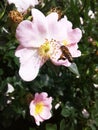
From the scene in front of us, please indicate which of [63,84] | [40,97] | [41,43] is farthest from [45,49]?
[63,84]

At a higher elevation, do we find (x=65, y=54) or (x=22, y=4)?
(x=22, y=4)

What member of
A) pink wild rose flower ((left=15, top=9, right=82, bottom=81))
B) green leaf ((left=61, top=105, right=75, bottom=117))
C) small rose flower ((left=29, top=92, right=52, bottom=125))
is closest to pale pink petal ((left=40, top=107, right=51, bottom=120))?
small rose flower ((left=29, top=92, right=52, bottom=125))

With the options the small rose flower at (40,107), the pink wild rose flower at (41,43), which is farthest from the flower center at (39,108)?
the pink wild rose flower at (41,43)

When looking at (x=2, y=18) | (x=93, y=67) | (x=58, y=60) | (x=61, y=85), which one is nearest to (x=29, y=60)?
(x=58, y=60)

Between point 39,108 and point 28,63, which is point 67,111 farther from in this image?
point 28,63

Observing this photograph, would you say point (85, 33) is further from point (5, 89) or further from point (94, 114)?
point (5, 89)
